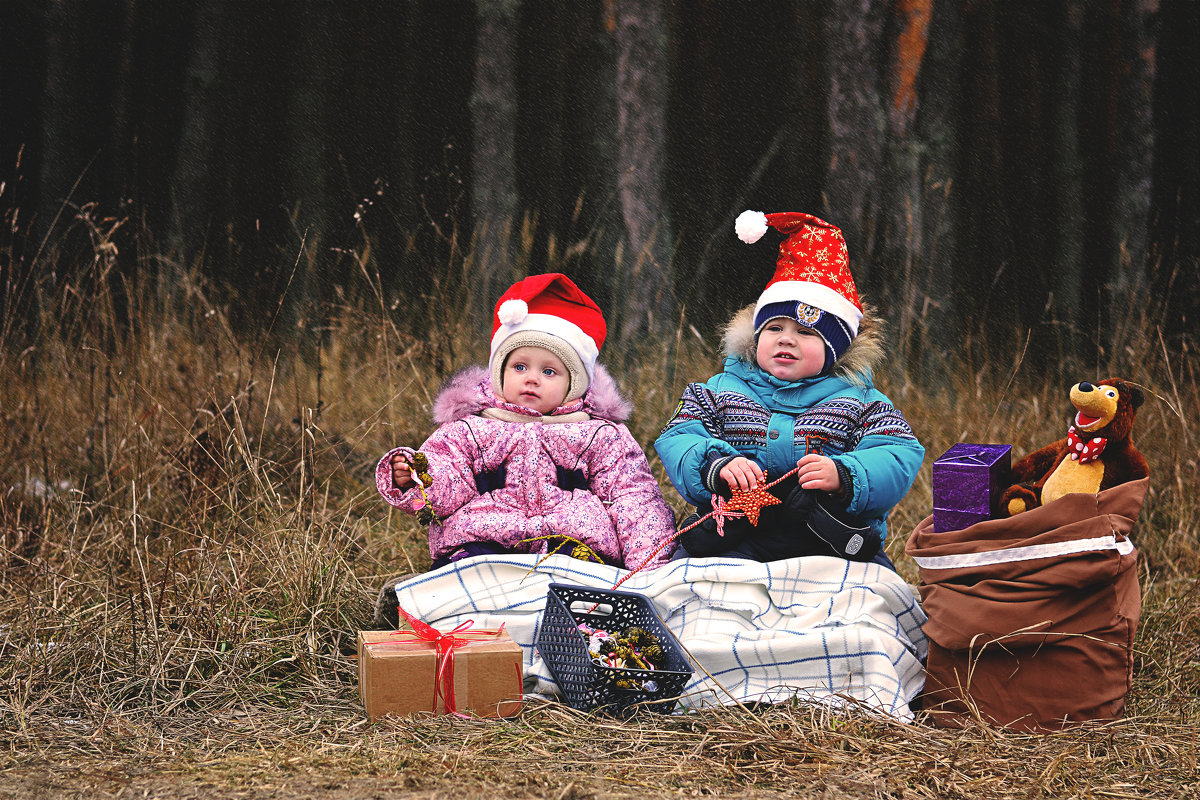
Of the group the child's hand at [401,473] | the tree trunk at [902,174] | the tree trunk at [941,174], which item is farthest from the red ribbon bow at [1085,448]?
the tree trunk at [941,174]

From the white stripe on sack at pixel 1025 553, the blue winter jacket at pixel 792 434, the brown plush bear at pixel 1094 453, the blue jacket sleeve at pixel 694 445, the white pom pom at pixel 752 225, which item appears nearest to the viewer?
the white stripe on sack at pixel 1025 553

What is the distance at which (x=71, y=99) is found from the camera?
19.9 ft

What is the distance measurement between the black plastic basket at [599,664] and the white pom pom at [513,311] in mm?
966

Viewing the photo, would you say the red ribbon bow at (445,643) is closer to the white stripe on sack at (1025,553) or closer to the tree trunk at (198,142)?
the white stripe on sack at (1025,553)

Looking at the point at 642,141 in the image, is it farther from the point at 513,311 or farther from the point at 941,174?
the point at 513,311

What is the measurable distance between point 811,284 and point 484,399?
112 centimetres

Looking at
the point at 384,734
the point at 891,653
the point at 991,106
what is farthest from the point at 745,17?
the point at 384,734

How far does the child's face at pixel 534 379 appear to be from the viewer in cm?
331

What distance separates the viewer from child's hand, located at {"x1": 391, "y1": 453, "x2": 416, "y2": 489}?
297 centimetres

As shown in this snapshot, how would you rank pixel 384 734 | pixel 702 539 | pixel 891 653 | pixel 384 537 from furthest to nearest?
1. pixel 384 537
2. pixel 702 539
3. pixel 891 653
4. pixel 384 734

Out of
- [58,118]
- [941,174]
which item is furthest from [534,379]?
[58,118]

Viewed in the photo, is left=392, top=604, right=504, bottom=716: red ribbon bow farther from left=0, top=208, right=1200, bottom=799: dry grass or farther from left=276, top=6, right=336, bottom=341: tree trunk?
left=276, top=6, right=336, bottom=341: tree trunk

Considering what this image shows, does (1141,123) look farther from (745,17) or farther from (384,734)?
(384,734)

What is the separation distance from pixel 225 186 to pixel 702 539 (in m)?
4.60
